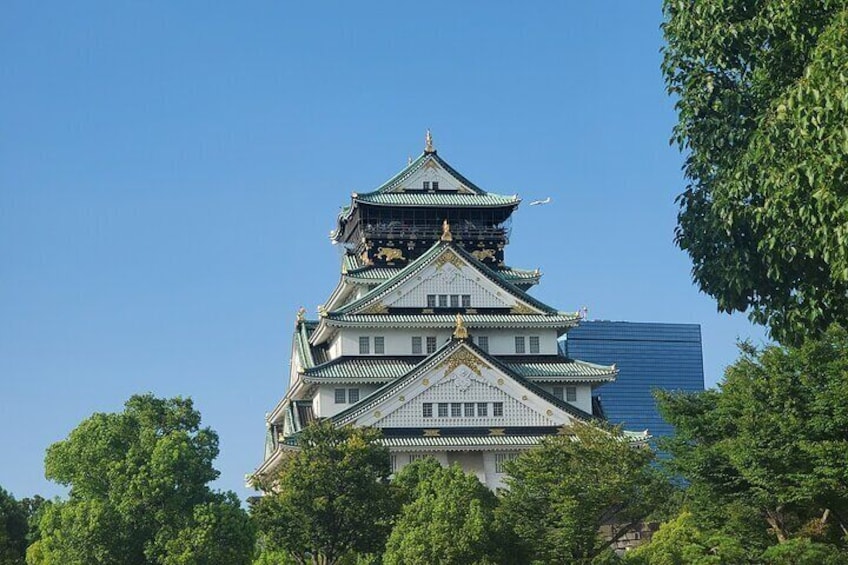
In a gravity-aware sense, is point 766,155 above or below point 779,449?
above

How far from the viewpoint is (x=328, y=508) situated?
46.5 m

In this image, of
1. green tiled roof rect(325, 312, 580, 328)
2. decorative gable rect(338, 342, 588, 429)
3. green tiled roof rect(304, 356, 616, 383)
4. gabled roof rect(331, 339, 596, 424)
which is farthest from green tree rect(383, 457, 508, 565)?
green tiled roof rect(325, 312, 580, 328)

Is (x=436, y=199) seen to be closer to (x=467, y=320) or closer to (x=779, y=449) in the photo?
(x=467, y=320)

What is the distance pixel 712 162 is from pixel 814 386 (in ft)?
48.9

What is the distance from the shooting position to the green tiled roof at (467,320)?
6850cm

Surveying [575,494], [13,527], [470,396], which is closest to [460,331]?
[470,396]

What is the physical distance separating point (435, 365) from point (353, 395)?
211 inches

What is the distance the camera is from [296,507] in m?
46.6

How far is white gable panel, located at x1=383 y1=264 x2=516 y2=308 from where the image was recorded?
230 ft

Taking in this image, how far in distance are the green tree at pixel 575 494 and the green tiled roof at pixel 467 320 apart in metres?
20.5

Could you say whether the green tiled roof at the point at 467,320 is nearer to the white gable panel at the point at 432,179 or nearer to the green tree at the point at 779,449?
the white gable panel at the point at 432,179

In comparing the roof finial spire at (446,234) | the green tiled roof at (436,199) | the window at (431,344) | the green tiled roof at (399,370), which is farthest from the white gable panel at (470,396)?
the green tiled roof at (436,199)

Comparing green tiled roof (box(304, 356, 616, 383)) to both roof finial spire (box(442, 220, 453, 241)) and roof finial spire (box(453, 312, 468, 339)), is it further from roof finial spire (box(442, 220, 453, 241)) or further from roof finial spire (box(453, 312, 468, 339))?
roof finial spire (box(442, 220, 453, 241))

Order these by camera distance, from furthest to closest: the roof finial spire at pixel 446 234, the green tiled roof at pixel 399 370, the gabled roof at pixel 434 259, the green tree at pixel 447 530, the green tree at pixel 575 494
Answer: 1. the roof finial spire at pixel 446 234
2. the gabled roof at pixel 434 259
3. the green tiled roof at pixel 399 370
4. the green tree at pixel 575 494
5. the green tree at pixel 447 530
